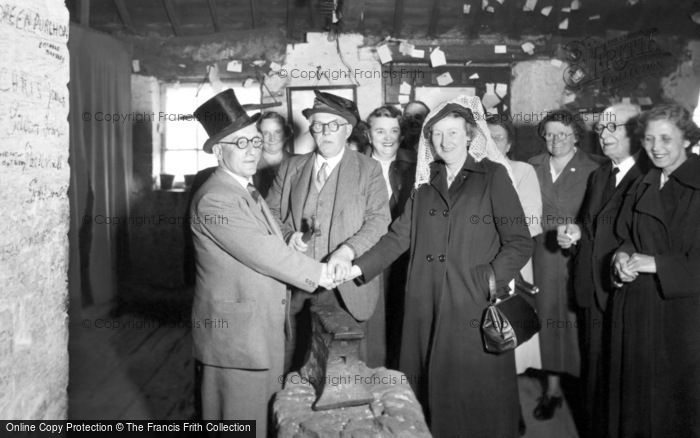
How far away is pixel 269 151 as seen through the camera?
184 inches

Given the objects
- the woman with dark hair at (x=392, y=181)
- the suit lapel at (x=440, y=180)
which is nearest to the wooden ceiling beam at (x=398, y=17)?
the woman with dark hair at (x=392, y=181)

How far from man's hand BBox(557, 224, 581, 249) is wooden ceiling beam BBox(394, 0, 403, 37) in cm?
385

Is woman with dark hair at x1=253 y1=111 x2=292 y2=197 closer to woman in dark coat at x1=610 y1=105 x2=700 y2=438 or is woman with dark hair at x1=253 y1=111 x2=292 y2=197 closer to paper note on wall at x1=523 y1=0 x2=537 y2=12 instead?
woman in dark coat at x1=610 y1=105 x2=700 y2=438

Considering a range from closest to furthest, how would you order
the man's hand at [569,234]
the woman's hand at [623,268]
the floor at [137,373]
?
the woman's hand at [623,268]
the man's hand at [569,234]
the floor at [137,373]

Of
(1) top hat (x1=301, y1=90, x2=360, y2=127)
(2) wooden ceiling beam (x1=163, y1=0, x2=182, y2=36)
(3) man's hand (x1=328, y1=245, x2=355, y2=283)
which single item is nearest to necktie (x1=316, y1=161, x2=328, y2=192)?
(1) top hat (x1=301, y1=90, x2=360, y2=127)

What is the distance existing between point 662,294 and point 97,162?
5952 millimetres

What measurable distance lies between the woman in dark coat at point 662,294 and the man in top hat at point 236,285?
168 centimetres

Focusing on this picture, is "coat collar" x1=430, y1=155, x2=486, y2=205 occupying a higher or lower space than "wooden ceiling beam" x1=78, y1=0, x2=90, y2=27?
lower

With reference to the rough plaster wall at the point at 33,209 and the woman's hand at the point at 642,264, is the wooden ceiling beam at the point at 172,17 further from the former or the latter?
the woman's hand at the point at 642,264

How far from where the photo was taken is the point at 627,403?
2.81 m

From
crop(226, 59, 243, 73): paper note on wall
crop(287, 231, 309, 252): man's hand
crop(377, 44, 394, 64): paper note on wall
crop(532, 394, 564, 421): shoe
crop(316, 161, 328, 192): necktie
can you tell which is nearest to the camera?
crop(287, 231, 309, 252): man's hand

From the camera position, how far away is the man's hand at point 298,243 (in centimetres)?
299

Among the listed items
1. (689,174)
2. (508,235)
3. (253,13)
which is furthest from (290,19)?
(689,174)

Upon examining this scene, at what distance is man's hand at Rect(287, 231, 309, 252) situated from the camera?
2992 millimetres
